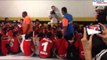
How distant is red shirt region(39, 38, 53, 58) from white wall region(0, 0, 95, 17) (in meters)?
5.75

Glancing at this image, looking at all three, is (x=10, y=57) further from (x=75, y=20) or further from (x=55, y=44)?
(x=75, y=20)

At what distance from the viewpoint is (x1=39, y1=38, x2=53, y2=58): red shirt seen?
6711mm

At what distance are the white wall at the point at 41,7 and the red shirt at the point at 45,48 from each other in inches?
226

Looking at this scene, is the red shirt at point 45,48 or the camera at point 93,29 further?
the red shirt at point 45,48

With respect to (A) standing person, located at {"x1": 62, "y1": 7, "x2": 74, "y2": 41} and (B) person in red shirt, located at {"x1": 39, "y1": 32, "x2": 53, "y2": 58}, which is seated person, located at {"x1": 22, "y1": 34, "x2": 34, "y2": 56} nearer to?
(B) person in red shirt, located at {"x1": 39, "y1": 32, "x2": 53, "y2": 58}

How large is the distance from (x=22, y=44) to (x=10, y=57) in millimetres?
535

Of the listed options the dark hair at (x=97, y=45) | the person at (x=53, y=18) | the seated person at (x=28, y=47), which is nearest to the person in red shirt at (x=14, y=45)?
the seated person at (x=28, y=47)

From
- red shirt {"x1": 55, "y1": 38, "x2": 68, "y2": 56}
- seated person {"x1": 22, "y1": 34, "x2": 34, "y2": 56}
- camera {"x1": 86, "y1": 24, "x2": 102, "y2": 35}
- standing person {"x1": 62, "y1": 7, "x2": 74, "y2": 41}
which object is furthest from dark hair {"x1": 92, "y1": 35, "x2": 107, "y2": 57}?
standing person {"x1": 62, "y1": 7, "x2": 74, "y2": 41}

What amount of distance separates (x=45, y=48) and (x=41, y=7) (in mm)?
6168

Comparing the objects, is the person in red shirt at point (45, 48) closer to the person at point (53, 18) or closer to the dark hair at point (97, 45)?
the person at point (53, 18)

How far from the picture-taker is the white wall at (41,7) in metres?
12.2

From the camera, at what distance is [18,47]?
24.1 ft

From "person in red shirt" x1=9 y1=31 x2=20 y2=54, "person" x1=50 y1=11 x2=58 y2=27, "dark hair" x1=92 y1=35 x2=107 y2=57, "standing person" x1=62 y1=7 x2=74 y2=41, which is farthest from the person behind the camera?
"person" x1=50 y1=11 x2=58 y2=27

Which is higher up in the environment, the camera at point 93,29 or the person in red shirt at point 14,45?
the camera at point 93,29
